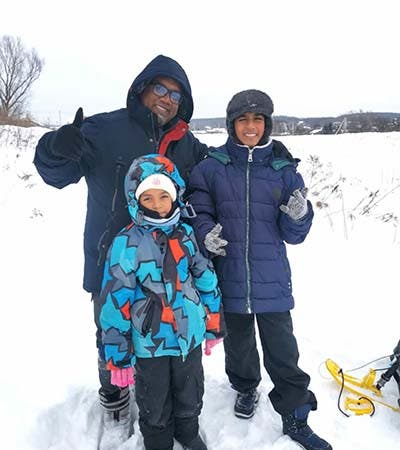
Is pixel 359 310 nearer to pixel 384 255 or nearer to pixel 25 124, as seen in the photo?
Result: pixel 384 255

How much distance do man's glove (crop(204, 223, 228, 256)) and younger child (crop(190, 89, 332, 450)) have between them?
127 mm

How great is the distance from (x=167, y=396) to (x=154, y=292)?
561mm

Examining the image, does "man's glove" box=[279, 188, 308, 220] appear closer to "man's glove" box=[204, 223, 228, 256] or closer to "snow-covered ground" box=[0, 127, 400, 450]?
"man's glove" box=[204, 223, 228, 256]

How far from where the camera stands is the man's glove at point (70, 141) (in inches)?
73.3

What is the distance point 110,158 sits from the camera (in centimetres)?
206

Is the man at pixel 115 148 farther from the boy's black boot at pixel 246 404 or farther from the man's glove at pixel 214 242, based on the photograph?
the boy's black boot at pixel 246 404

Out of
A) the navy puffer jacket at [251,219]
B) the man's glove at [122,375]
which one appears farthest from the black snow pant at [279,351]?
the man's glove at [122,375]

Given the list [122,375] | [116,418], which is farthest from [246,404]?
[122,375]

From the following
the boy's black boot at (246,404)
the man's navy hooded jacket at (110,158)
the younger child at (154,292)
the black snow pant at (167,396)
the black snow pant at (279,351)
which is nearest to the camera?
the younger child at (154,292)

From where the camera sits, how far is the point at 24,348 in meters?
2.77

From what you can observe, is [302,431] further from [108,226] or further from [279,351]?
[108,226]

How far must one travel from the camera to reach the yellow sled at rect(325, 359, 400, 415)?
2418mm

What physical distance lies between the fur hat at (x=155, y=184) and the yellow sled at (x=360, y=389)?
163 centimetres

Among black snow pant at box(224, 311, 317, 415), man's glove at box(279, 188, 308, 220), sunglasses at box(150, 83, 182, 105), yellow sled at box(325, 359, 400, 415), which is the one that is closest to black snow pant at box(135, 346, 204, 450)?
black snow pant at box(224, 311, 317, 415)
